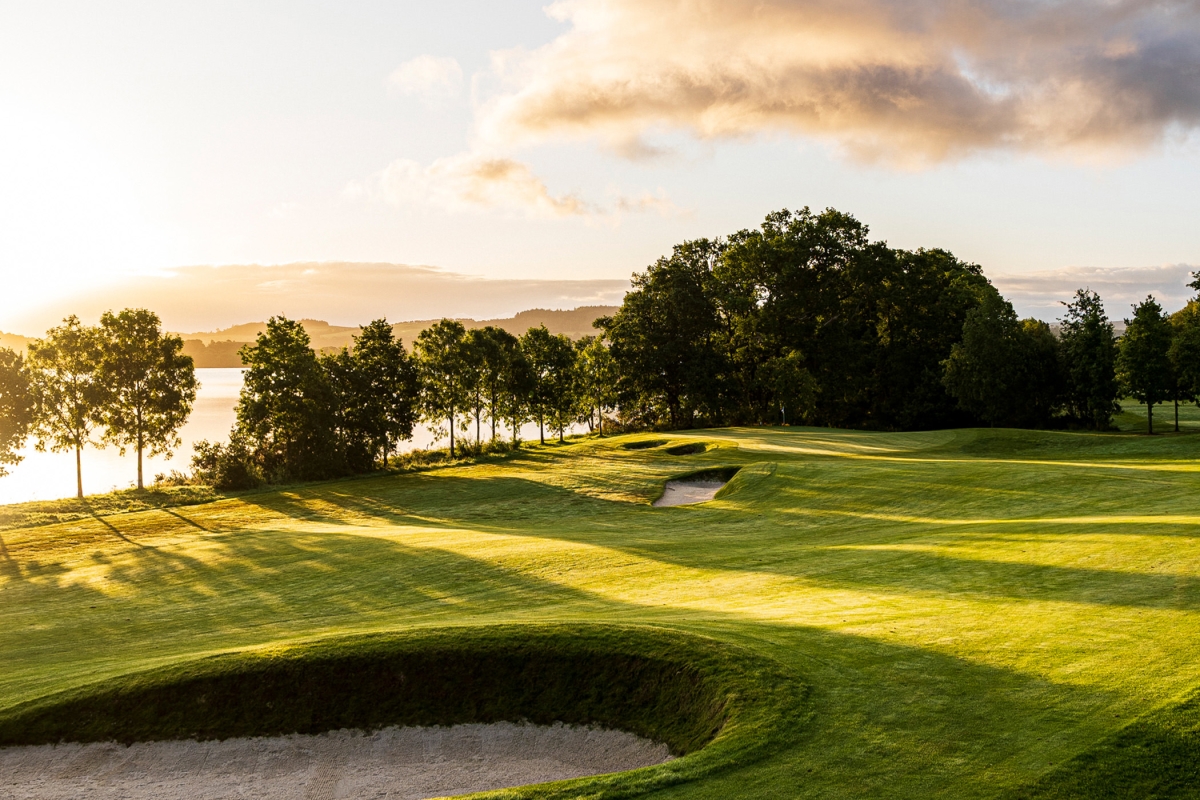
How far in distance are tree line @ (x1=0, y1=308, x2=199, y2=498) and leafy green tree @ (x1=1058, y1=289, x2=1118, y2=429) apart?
2767 inches

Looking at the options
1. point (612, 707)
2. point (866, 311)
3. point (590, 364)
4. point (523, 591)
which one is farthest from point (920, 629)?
point (866, 311)

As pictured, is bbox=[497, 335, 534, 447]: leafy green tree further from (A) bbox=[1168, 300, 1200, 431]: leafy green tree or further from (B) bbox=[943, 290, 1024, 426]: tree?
(A) bbox=[1168, 300, 1200, 431]: leafy green tree

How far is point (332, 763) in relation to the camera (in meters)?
12.5

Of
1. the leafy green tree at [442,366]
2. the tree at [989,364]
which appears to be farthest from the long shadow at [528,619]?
the tree at [989,364]

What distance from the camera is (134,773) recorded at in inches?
495

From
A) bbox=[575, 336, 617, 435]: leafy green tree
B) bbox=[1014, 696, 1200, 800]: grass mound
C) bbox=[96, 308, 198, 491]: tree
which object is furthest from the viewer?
bbox=[575, 336, 617, 435]: leafy green tree

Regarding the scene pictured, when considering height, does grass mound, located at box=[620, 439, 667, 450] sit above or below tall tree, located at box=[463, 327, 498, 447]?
below

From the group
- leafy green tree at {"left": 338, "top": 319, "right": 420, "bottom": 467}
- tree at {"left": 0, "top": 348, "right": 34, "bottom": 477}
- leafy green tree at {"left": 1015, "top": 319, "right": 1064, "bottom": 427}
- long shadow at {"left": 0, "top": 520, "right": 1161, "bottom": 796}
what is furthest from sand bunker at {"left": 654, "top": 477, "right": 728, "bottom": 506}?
leafy green tree at {"left": 1015, "top": 319, "right": 1064, "bottom": 427}

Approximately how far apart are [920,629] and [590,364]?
227 ft

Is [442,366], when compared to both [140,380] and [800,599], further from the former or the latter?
[800,599]

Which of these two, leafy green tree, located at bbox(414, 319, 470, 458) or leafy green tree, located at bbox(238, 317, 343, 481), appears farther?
leafy green tree, located at bbox(414, 319, 470, 458)

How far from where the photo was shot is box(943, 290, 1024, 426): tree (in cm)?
6919

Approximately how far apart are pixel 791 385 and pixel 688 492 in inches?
1388

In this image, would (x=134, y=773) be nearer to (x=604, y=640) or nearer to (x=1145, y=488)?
(x=604, y=640)
